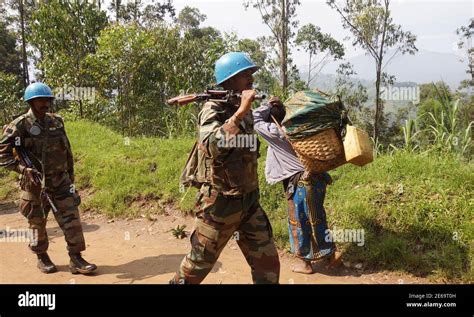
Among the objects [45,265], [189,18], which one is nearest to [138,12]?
[189,18]

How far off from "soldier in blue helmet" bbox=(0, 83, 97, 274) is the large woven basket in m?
2.46

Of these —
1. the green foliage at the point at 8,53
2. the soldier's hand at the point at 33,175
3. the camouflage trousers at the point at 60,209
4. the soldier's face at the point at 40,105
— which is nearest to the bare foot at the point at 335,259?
the camouflage trousers at the point at 60,209

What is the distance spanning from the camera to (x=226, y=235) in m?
2.78

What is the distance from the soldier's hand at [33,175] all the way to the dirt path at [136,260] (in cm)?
100

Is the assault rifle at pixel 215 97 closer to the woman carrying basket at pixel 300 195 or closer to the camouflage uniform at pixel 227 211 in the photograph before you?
the camouflage uniform at pixel 227 211

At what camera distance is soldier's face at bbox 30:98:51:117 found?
12.8 ft

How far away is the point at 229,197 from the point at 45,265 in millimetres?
2624

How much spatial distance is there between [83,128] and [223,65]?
7.50 metres

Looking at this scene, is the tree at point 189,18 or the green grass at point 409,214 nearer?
the green grass at point 409,214

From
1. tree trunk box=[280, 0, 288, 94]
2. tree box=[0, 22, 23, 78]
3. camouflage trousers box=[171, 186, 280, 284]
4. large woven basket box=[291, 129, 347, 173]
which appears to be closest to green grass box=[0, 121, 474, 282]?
large woven basket box=[291, 129, 347, 173]

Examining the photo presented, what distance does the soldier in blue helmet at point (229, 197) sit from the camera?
2703mm

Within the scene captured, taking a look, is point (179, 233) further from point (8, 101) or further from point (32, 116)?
point (8, 101)
